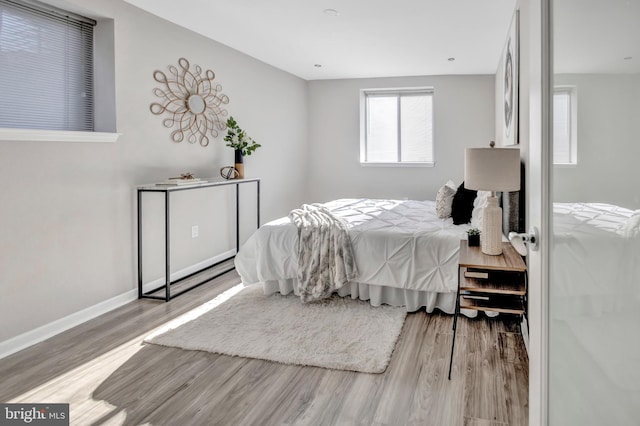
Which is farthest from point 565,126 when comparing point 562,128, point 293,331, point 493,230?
point 293,331

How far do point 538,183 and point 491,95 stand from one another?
5701 millimetres

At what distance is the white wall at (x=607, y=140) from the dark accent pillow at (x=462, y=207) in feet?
8.93

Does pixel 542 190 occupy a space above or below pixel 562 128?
below

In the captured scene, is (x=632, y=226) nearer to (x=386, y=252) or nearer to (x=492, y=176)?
(x=492, y=176)

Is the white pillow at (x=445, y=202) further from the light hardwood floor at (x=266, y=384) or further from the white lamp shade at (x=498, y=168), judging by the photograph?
the white lamp shade at (x=498, y=168)

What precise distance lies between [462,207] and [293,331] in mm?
1769

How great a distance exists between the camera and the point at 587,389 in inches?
37.1

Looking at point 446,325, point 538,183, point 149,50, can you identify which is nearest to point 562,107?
point 538,183

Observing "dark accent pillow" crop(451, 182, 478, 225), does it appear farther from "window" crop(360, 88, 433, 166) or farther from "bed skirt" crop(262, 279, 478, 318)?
"window" crop(360, 88, 433, 166)

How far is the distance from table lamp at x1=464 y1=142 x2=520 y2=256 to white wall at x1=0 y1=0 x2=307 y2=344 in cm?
262

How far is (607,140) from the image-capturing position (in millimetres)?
843

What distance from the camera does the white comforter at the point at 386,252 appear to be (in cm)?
324

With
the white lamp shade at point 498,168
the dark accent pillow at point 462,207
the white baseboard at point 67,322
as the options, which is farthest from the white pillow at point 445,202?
the white baseboard at point 67,322

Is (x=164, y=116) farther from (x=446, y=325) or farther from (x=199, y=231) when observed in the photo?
(x=446, y=325)
